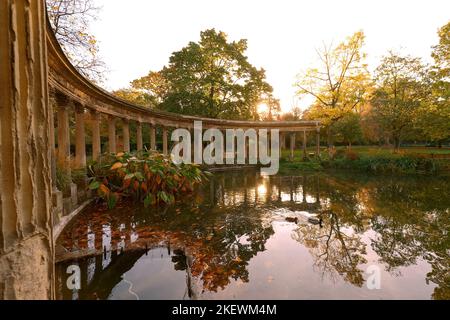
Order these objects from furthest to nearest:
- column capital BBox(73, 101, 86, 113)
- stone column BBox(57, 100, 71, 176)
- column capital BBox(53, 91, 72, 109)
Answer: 1. column capital BBox(73, 101, 86, 113)
2. stone column BBox(57, 100, 71, 176)
3. column capital BBox(53, 91, 72, 109)

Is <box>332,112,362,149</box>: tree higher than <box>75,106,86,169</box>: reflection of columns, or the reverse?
<box>332,112,362,149</box>: tree

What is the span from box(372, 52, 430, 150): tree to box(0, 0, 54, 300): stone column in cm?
3019

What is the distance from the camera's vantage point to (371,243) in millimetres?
5766

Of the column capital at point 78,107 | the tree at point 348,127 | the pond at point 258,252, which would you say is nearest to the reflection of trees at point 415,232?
the pond at point 258,252

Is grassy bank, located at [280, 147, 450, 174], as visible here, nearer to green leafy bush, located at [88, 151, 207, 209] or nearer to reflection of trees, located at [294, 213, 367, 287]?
green leafy bush, located at [88, 151, 207, 209]

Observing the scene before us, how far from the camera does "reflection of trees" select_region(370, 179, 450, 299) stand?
4602mm

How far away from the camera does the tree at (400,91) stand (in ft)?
84.0

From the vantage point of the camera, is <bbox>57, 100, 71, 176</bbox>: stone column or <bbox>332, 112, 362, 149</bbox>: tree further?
<bbox>332, 112, 362, 149</bbox>: tree

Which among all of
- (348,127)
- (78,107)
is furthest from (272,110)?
(78,107)

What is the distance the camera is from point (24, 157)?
6.30 feet

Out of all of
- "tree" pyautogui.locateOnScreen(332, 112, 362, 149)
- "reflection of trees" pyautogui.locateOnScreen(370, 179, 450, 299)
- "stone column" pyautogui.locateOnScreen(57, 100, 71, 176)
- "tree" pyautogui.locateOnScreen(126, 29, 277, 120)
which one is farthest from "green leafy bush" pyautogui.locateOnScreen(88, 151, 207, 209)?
"tree" pyautogui.locateOnScreen(332, 112, 362, 149)

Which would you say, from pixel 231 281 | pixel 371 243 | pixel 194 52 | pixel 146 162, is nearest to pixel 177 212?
pixel 146 162

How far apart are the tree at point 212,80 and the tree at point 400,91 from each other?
527 inches
